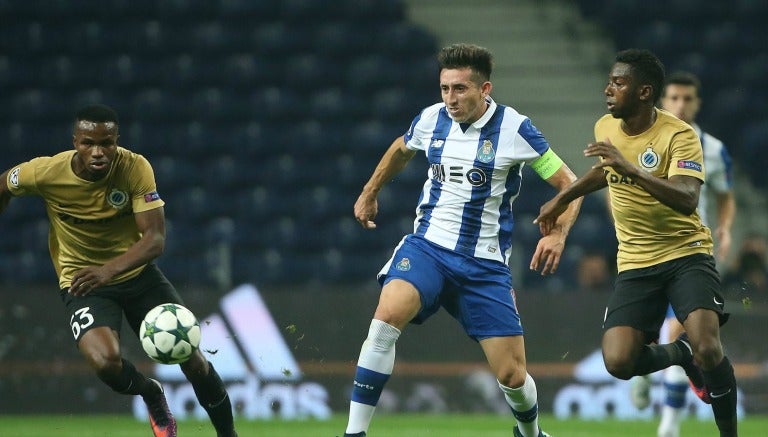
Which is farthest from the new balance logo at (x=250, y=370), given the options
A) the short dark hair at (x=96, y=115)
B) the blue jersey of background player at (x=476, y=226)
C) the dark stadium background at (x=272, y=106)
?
the blue jersey of background player at (x=476, y=226)

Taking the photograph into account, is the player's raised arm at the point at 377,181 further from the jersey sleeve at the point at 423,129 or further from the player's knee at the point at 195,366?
the player's knee at the point at 195,366

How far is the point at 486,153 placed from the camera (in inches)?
251

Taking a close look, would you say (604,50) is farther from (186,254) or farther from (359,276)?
(186,254)

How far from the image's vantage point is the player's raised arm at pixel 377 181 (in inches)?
264

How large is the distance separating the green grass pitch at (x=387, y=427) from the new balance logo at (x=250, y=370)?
0.28m

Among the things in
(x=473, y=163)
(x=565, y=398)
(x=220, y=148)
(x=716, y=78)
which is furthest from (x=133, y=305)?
(x=716, y=78)

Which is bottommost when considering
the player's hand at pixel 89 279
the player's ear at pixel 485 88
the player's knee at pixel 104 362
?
the player's knee at pixel 104 362

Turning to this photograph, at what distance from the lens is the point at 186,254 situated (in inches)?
461

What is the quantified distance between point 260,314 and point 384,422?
1.38 m

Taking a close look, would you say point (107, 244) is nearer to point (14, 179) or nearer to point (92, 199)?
point (92, 199)

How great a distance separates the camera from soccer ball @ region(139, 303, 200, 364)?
249 inches

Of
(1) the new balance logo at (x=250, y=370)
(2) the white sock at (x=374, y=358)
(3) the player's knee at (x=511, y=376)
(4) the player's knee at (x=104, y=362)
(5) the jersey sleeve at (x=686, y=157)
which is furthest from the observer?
(1) the new balance logo at (x=250, y=370)

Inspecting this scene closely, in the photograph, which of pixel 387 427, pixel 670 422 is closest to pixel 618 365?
pixel 670 422

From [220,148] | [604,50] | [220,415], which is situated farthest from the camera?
[604,50]
